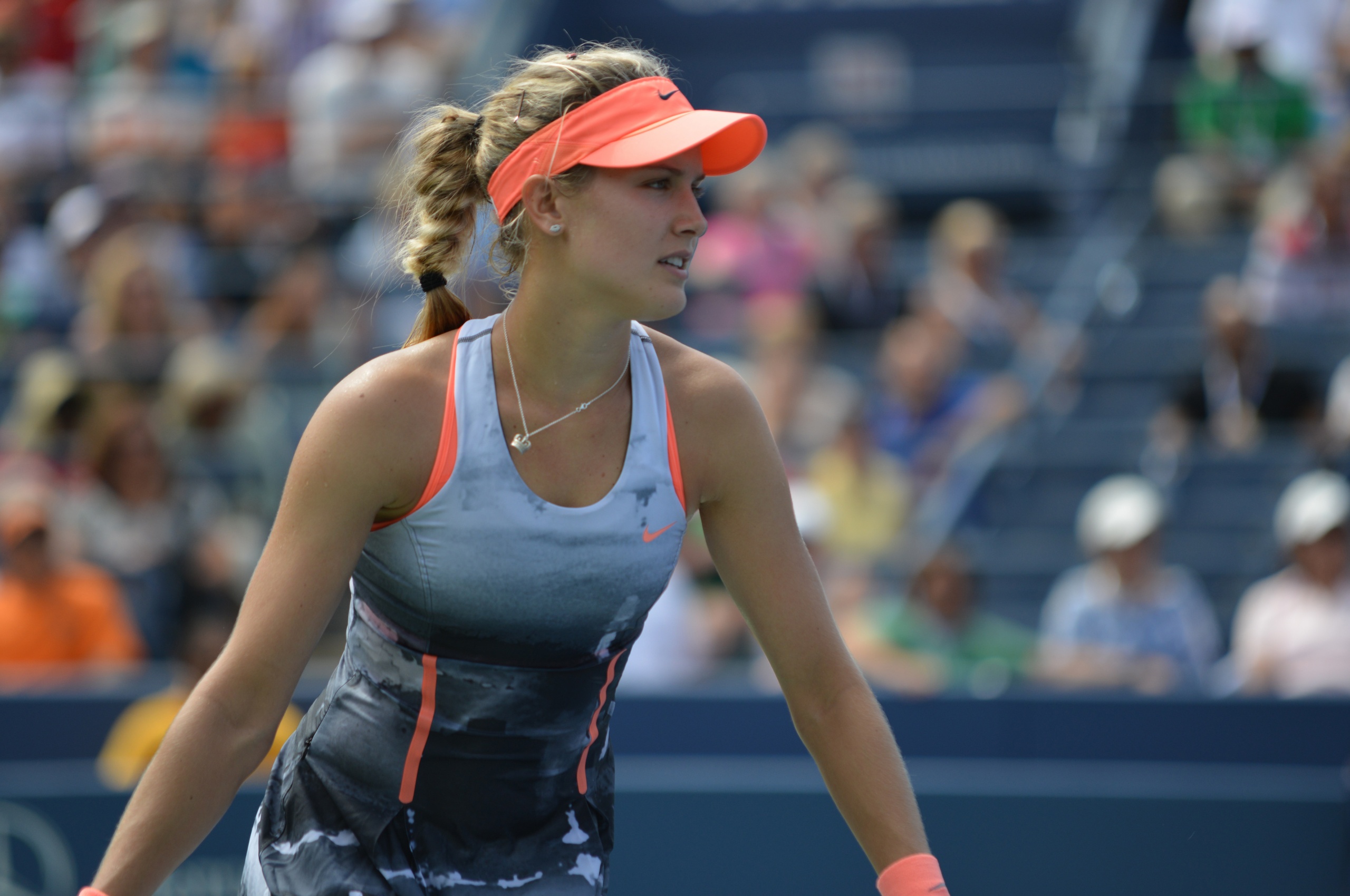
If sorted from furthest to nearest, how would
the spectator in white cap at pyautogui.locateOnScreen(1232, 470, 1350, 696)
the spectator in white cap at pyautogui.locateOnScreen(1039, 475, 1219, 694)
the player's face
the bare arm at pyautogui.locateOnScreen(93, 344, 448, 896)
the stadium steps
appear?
the stadium steps < the spectator in white cap at pyautogui.locateOnScreen(1039, 475, 1219, 694) < the spectator in white cap at pyautogui.locateOnScreen(1232, 470, 1350, 696) < the player's face < the bare arm at pyautogui.locateOnScreen(93, 344, 448, 896)

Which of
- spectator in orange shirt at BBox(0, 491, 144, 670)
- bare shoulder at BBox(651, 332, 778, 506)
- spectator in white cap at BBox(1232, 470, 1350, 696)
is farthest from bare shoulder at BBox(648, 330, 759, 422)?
spectator in orange shirt at BBox(0, 491, 144, 670)

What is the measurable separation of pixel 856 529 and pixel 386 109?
3676mm

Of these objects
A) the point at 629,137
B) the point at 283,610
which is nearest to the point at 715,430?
the point at 629,137

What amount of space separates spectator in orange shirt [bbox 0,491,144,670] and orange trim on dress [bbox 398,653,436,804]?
3908 millimetres

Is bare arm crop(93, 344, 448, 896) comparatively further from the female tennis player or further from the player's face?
the player's face

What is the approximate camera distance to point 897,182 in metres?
9.35

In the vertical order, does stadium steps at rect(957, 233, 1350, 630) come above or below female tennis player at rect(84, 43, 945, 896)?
below

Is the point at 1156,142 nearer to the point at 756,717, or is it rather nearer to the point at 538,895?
the point at 756,717

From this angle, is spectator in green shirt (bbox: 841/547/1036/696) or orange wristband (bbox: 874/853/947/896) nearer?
orange wristband (bbox: 874/853/947/896)

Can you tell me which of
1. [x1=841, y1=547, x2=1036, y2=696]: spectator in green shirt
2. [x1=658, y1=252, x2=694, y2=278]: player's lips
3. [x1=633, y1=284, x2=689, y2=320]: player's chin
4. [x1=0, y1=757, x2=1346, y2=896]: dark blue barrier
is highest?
[x1=658, y1=252, x2=694, y2=278]: player's lips

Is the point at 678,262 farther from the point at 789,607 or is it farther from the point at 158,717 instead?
the point at 158,717

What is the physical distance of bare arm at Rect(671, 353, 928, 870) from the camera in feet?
7.27

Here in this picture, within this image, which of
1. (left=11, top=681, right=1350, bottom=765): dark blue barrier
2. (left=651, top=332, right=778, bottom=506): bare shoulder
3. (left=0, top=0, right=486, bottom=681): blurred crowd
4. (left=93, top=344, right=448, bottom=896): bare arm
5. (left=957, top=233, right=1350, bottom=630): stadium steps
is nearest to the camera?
(left=93, top=344, right=448, bottom=896): bare arm

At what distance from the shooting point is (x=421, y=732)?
2.14 m
